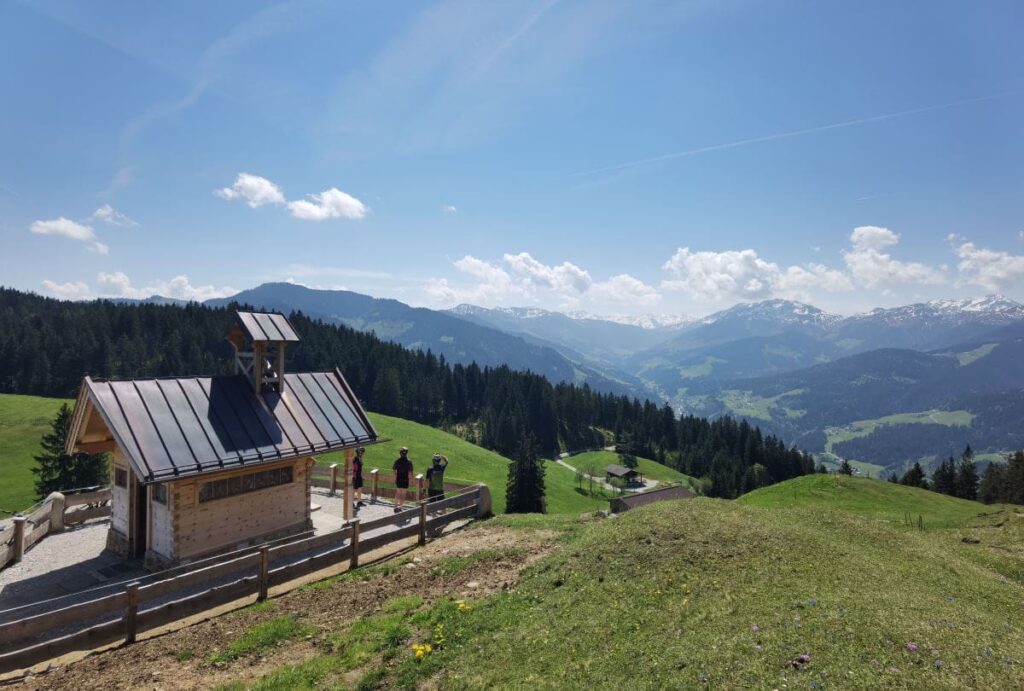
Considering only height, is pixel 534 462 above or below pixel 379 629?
below

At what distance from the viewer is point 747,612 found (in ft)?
37.2

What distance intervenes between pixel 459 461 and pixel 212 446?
57.2 metres

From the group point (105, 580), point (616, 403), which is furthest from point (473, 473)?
point (616, 403)

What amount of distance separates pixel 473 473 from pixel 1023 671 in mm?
64939

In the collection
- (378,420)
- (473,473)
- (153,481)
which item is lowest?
(473,473)

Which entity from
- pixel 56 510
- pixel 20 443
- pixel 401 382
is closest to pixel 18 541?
Result: pixel 56 510

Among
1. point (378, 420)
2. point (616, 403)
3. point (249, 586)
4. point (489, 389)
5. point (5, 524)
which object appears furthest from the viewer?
point (616, 403)

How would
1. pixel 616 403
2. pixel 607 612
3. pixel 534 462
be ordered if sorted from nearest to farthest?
pixel 607 612
pixel 534 462
pixel 616 403

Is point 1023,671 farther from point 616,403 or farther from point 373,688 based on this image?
point 616,403

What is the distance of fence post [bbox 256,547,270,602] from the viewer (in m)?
14.8

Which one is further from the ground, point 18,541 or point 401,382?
point 401,382

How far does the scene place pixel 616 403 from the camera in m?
173

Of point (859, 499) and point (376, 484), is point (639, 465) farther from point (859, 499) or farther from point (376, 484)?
point (376, 484)

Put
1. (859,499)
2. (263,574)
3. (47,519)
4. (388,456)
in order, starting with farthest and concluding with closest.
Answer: (388,456) → (859,499) → (47,519) → (263,574)
